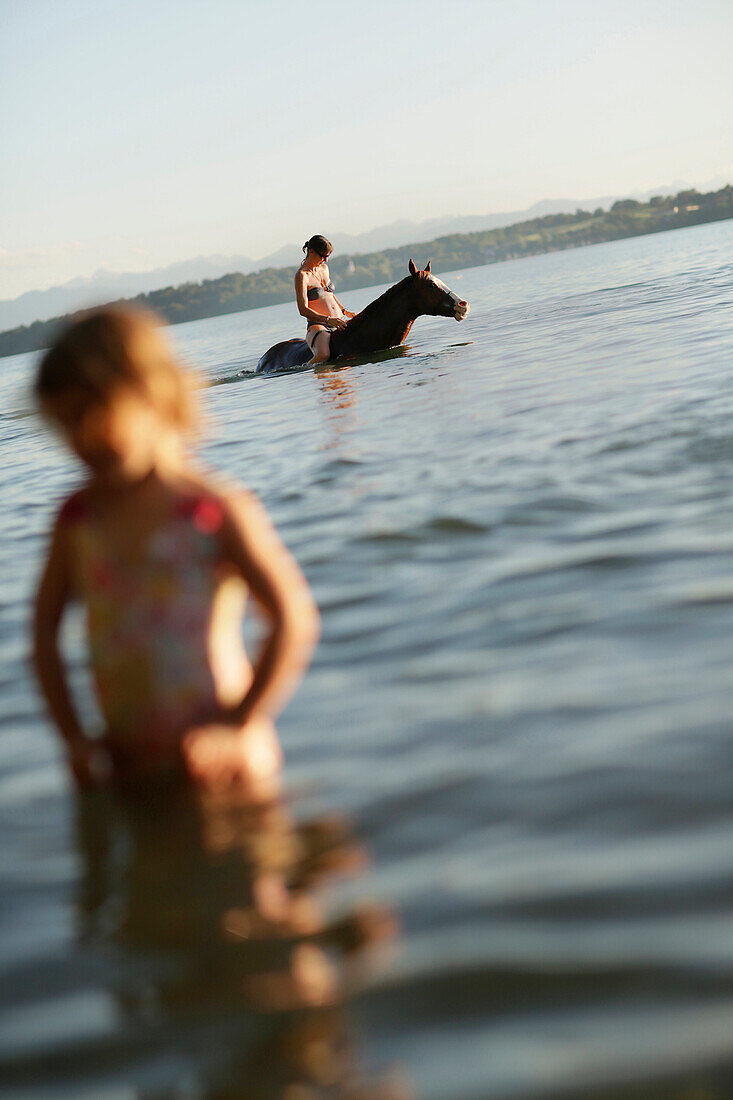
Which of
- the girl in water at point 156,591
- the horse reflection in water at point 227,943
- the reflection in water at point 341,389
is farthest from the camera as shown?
the reflection in water at point 341,389

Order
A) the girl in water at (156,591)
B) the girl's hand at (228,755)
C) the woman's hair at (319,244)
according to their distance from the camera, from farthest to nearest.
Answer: the woman's hair at (319,244) → the girl's hand at (228,755) → the girl in water at (156,591)

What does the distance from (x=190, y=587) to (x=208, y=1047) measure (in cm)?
122

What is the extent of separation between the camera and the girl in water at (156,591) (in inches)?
111

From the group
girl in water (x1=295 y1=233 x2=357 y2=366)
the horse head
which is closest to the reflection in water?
girl in water (x1=295 y1=233 x2=357 y2=366)

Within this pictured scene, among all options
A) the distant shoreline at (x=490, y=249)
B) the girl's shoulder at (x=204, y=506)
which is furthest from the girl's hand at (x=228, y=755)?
the distant shoreline at (x=490, y=249)

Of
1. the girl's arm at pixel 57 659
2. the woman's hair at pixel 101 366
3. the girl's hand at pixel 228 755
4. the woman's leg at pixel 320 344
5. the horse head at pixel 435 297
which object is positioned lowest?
the girl's hand at pixel 228 755

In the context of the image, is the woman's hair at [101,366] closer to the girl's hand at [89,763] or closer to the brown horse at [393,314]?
the girl's hand at [89,763]

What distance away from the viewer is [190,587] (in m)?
2.96

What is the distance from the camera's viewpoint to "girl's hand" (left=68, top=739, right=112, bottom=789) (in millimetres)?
3033

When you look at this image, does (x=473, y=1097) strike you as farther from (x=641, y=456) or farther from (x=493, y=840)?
(x=641, y=456)

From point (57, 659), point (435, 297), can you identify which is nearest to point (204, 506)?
point (57, 659)

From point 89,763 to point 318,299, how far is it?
16.9 meters

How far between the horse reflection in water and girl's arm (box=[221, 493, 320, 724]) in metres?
0.42

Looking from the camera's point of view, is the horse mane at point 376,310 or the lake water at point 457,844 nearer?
the lake water at point 457,844
